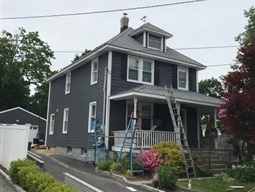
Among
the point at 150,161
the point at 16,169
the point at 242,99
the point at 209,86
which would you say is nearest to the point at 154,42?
the point at 150,161

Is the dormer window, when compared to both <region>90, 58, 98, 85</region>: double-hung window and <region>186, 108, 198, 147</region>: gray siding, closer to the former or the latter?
<region>90, 58, 98, 85</region>: double-hung window

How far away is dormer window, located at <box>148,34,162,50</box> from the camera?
1908cm

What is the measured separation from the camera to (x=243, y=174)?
11805 mm

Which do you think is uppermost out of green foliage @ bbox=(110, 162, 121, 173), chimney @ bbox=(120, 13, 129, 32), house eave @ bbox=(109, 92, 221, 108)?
chimney @ bbox=(120, 13, 129, 32)

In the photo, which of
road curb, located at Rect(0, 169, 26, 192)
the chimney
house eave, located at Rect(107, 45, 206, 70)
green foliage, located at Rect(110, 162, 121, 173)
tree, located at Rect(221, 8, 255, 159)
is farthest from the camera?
the chimney

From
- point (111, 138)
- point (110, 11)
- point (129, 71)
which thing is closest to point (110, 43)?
point (129, 71)

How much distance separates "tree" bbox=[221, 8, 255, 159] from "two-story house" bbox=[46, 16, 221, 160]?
15.4 ft

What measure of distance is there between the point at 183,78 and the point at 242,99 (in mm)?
9438

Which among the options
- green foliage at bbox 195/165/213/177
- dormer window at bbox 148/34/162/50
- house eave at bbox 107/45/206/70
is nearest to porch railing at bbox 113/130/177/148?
green foliage at bbox 195/165/213/177

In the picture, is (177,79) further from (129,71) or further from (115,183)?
(115,183)

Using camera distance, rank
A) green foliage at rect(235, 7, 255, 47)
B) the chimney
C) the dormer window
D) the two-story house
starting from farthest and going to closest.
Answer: green foliage at rect(235, 7, 255, 47) → the chimney → the dormer window → the two-story house

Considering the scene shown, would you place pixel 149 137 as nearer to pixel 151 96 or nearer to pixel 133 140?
pixel 133 140

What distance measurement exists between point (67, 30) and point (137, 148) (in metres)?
7.02

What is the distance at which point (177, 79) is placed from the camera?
19.0 metres
